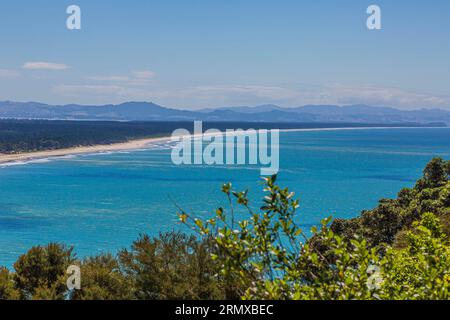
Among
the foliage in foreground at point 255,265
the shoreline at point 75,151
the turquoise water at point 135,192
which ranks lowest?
the turquoise water at point 135,192

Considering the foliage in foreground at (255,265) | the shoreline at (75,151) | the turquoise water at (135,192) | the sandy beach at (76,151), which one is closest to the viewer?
the foliage in foreground at (255,265)

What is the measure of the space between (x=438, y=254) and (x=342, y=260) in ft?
5.55

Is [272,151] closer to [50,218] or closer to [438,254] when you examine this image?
[50,218]

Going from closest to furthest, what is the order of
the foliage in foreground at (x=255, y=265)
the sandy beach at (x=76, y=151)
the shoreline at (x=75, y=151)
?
1. the foliage in foreground at (x=255, y=265)
2. the shoreline at (x=75, y=151)
3. the sandy beach at (x=76, y=151)

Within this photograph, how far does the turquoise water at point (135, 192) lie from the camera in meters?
49.6

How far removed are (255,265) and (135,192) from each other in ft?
222

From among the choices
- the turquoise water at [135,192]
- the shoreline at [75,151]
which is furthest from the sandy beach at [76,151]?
the turquoise water at [135,192]

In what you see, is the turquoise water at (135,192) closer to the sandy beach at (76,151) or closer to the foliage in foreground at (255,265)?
the sandy beach at (76,151)

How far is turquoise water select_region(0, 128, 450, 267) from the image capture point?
163 feet

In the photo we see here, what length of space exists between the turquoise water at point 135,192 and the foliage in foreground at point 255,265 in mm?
29009

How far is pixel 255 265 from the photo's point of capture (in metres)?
5.76

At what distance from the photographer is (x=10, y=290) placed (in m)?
11.6

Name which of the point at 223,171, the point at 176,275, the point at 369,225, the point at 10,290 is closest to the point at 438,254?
the point at 176,275

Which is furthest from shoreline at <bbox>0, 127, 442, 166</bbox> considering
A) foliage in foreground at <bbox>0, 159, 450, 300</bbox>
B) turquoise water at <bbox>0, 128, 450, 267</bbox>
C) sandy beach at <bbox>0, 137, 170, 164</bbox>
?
foliage in foreground at <bbox>0, 159, 450, 300</bbox>
